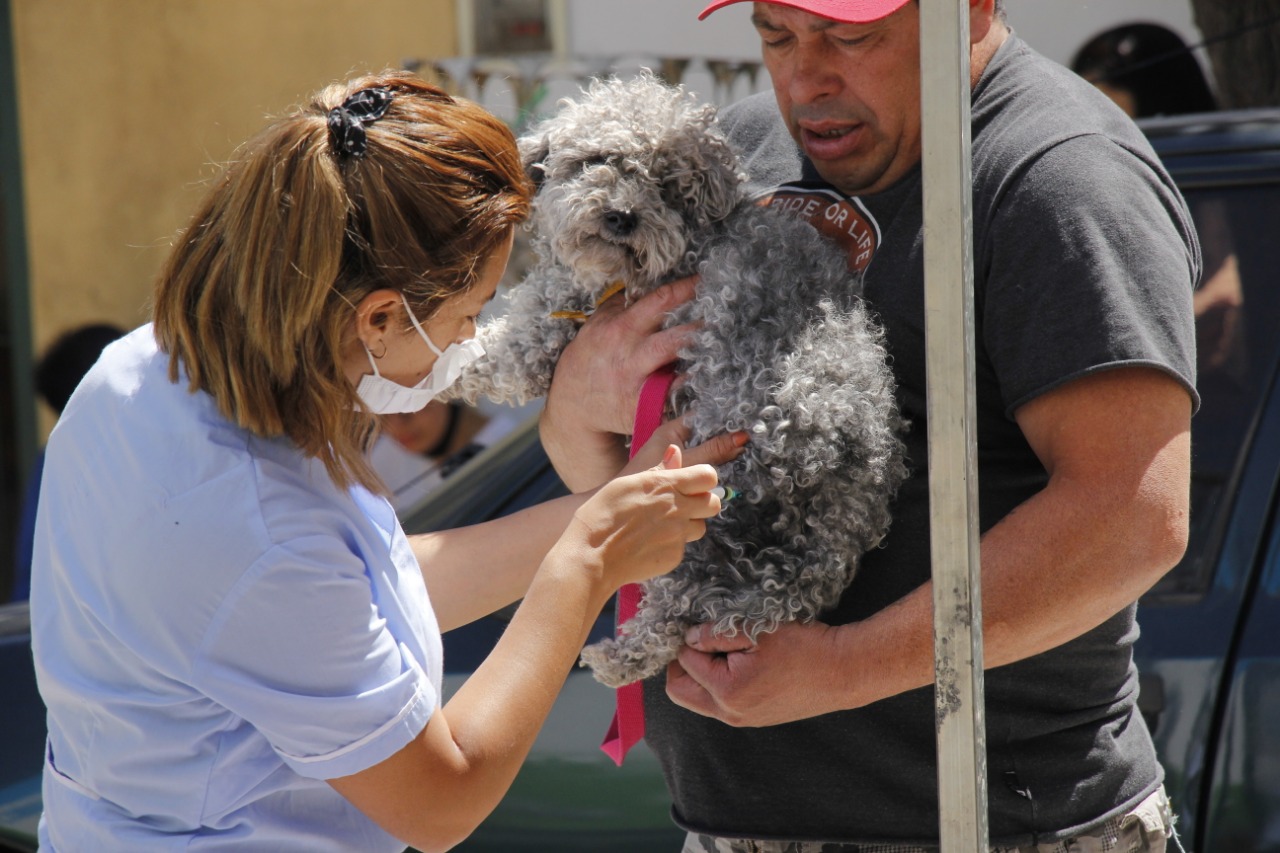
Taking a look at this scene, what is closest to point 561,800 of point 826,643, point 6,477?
point 826,643

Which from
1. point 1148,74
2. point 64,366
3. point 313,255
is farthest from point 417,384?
point 1148,74

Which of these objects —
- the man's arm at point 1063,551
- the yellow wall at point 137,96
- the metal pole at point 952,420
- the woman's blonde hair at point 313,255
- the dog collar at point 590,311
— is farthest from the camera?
the yellow wall at point 137,96

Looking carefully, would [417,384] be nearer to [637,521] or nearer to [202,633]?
[637,521]

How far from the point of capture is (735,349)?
6.19ft

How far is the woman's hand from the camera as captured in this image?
1662 millimetres

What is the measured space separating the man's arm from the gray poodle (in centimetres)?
13

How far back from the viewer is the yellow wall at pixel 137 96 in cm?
714

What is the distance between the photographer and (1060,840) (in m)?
1.81

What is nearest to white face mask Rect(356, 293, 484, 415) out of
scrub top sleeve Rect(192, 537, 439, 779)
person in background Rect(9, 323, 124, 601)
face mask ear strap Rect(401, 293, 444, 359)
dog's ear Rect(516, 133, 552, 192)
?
face mask ear strap Rect(401, 293, 444, 359)

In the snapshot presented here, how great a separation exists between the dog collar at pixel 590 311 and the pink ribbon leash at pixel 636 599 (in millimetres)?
177

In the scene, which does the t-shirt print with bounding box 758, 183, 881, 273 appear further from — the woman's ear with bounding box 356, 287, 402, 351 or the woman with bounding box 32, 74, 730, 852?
the woman's ear with bounding box 356, 287, 402, 351

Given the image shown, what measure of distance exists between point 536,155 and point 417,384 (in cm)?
56

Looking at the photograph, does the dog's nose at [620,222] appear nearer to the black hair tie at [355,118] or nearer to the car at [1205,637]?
the black hair tie at [355,118]

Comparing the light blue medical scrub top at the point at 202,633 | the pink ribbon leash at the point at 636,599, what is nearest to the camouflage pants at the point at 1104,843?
the pink ribbon leash at the point at 636,599
